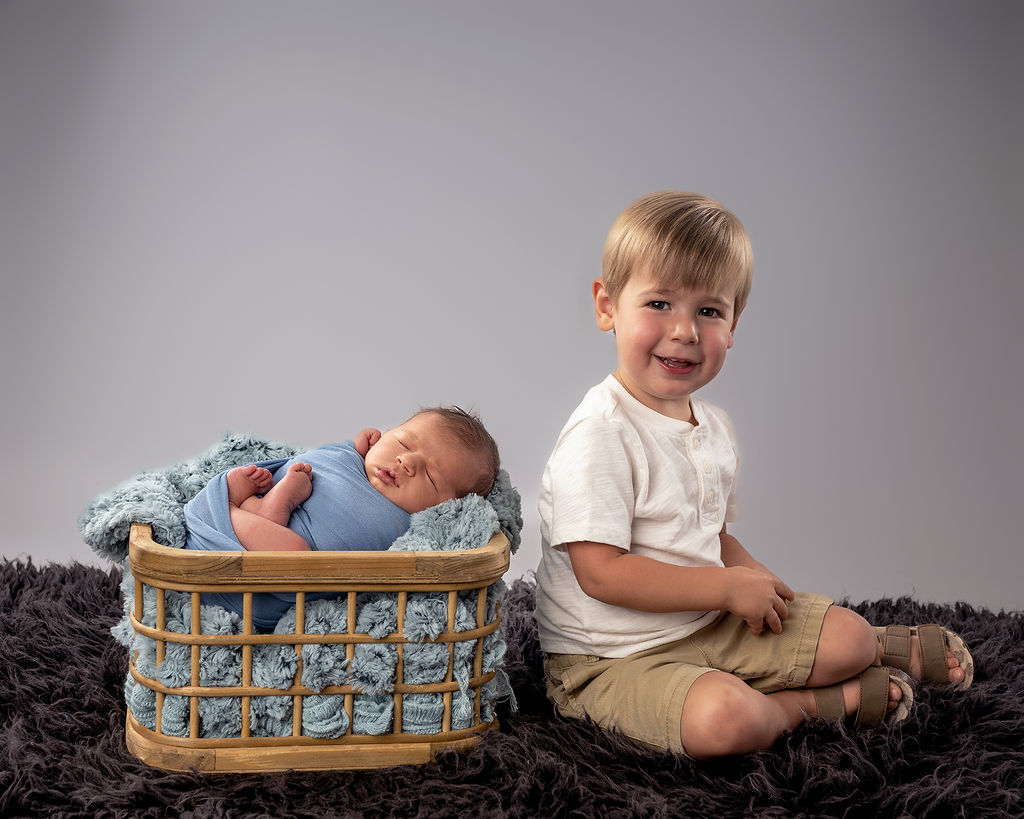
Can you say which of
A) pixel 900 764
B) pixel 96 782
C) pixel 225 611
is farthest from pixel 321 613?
A: pixel 900 764

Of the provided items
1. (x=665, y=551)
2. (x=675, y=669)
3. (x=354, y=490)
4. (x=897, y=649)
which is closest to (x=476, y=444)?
(x=354, y=490)

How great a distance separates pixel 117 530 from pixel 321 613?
1.01 feet

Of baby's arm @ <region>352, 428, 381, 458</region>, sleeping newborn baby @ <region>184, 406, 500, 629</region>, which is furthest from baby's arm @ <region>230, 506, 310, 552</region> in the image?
baby's arm @ <region>352, 428, 381, 458</region>

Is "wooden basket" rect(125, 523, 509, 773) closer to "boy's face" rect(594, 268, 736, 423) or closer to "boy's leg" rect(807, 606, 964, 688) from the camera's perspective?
"boy's face" rect(594, 268, 736, 423)

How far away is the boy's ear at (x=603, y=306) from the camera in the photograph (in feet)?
5.63

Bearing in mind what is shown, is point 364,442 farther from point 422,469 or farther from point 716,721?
point 716,721

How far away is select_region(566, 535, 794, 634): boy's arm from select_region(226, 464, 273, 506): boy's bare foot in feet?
1.56

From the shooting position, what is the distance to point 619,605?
5.20 ft

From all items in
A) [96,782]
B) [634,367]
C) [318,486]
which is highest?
[634,367]

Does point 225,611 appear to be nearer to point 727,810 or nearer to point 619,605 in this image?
point 619,605

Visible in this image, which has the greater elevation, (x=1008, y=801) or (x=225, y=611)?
(x=225, y=611)

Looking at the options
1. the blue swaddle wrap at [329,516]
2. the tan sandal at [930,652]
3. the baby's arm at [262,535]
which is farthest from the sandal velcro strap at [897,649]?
the baby's arm at [262,535]

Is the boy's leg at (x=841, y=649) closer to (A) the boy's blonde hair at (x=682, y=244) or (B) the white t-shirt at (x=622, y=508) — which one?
(B) the white t-shirt at (x=622, y=508)

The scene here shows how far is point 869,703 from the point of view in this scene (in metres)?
1.61
